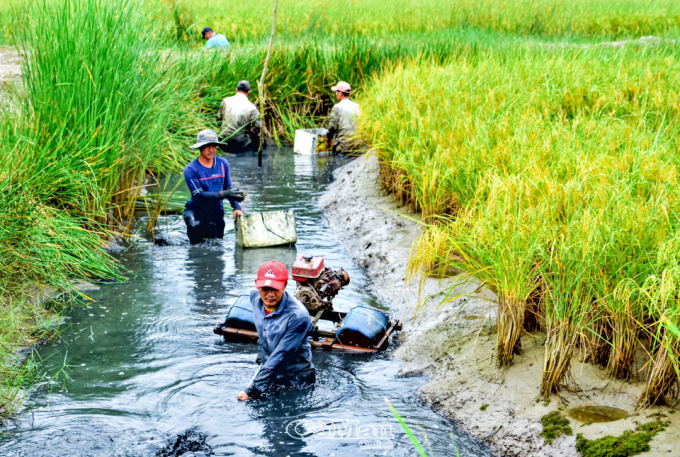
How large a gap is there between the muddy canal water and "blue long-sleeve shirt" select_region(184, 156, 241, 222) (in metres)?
1.04

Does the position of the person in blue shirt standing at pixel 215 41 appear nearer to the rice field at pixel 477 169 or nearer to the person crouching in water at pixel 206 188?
the rice field at pixel 477 169

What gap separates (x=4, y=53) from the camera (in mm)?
13477

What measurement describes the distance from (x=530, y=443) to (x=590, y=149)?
11.4ft

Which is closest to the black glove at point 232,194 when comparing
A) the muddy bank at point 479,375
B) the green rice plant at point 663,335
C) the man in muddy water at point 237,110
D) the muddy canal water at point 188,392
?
the muddy canal water at point 188,392

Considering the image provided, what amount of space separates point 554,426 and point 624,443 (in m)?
0.44

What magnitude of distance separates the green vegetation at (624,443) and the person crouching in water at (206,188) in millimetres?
5360

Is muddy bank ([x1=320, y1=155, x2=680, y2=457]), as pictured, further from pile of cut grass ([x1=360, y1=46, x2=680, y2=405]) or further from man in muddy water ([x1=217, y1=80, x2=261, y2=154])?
man in muddy water ([x1=217, y1=80, x2=261, y2=154])

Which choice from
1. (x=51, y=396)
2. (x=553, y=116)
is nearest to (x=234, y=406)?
(x=51, y=396)

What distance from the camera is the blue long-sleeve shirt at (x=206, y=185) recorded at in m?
8.60

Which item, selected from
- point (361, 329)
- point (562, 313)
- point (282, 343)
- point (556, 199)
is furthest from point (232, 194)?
point (562, 313)

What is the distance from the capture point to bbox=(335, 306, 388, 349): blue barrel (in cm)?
593

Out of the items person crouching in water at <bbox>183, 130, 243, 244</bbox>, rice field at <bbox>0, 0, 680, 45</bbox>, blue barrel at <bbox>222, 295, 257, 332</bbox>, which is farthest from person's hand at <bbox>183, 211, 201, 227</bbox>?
rice field at <bbox>0, 0, 680, 45</bbox>

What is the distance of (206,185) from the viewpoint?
8672mm

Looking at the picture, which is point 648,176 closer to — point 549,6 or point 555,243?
point 555,243
